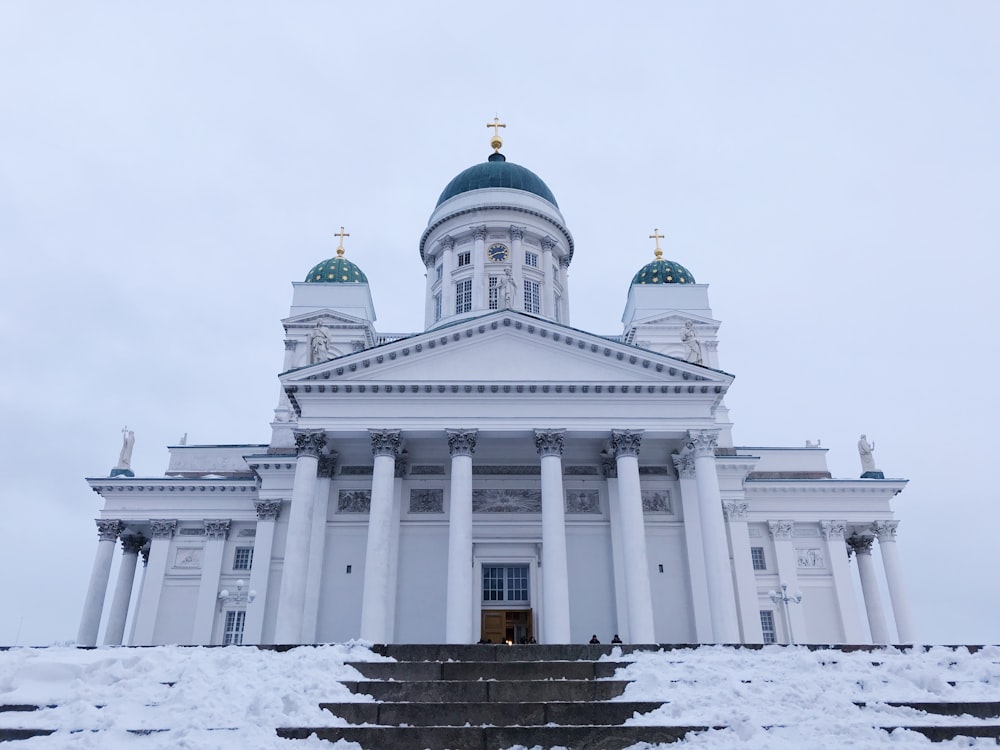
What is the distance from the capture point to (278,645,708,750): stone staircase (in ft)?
32.0

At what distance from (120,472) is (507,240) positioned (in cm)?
2151

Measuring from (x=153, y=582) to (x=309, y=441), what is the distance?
13.7m

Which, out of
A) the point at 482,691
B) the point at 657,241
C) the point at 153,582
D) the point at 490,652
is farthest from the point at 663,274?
the point at 482,691

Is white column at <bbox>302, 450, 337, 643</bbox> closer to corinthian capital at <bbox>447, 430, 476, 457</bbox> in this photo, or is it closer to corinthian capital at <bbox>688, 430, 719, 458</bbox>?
corinthian capital at <bbox>447, 430, 476, 457</bbox>

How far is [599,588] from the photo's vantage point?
27.0m

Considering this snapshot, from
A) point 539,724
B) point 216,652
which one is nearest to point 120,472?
point 216,652

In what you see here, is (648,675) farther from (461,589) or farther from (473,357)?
(473,357)

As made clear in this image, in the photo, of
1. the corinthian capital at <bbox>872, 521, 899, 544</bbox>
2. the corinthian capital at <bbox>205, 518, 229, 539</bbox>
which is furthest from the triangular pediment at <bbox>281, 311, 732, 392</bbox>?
the corinthian capital at <bbox>872, 521, 899, 544</bbox>

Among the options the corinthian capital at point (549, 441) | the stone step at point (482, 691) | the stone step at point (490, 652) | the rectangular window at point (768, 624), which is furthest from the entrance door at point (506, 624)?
the stone step at point (482, 691)

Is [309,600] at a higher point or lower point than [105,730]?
higher

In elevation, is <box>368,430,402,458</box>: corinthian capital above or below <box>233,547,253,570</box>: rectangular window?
above

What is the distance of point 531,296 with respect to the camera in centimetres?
3909

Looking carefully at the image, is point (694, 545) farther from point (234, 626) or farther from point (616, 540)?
point (234, 626)

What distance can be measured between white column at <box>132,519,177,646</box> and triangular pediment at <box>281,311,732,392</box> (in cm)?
1383
